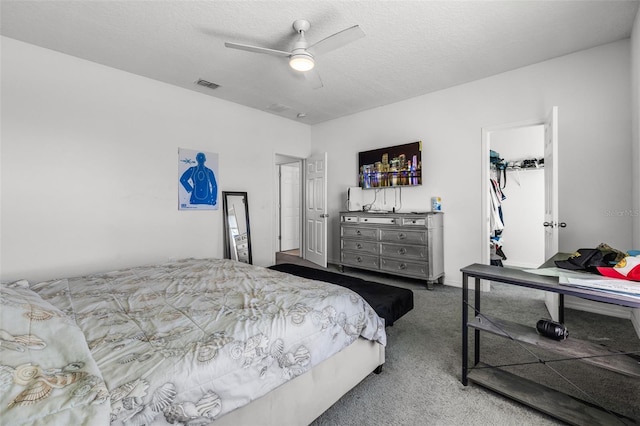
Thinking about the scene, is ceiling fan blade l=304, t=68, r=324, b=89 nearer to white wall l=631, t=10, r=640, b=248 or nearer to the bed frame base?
the bed frame base

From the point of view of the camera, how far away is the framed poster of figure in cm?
379

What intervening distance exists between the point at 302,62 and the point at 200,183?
2389mm

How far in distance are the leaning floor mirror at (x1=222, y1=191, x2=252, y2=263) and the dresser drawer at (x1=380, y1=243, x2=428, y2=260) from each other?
6.88 ft

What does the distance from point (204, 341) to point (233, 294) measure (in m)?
0.59

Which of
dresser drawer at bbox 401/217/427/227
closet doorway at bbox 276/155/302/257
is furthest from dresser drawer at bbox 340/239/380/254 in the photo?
closet doorway at bbox 276/155/302/257

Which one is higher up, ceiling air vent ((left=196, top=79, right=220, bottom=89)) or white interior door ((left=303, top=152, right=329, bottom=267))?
ceiling air vent ((left=196, top=79, right=220, bottom=89))

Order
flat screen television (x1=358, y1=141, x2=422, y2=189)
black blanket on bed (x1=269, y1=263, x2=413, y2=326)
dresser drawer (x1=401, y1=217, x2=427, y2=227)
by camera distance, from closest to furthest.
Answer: black blanket on bed (x1=269, y1=263, x2=413, y2=326)
dresser drawer (x1=401, y1=217, x2=427, y2=227)
flat screen television (x1=358, y1=141, x2=422, y2=189)

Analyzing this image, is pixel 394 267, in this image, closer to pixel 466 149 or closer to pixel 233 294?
pixel 466 149

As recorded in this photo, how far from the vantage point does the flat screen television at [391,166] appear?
4.15 meters

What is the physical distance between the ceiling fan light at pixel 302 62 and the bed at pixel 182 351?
178 cm

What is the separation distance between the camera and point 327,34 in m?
2.62

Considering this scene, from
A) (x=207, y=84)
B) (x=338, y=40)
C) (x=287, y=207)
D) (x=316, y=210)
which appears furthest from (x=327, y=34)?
(x=287, y=207)

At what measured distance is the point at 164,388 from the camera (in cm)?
94

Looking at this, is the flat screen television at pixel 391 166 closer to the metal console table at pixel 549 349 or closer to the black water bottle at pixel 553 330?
the metal console table at pixel 549 349
